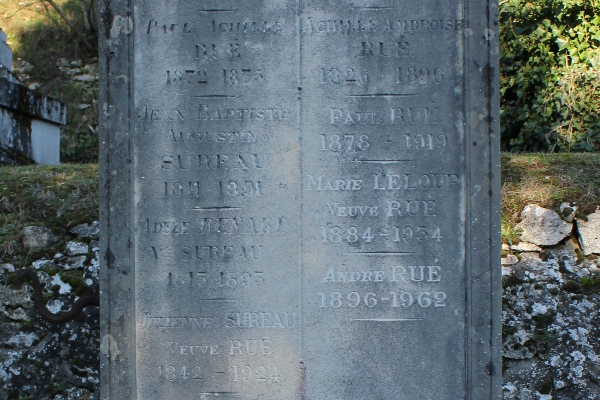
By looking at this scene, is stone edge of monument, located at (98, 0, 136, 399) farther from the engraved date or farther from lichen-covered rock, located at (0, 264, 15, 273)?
lichen-covered rock, located at (0, 264, 15, 273)

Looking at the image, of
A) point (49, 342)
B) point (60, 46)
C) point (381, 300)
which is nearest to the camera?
point (381, 300)

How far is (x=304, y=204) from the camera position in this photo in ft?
10.3

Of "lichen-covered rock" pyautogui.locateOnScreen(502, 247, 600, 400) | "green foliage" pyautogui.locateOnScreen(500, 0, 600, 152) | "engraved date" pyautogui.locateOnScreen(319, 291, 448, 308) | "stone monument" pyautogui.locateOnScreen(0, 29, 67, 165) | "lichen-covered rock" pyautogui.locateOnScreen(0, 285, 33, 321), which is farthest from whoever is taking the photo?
"green foliage" pyautogui.locateOnScreen(500, 0, 600, 152)

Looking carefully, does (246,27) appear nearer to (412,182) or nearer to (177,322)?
(412,182)

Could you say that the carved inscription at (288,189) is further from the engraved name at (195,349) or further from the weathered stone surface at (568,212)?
the weathered stone surface at (568,212)

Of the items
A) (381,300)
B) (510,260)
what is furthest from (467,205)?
(510,260)

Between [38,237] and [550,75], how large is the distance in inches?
208

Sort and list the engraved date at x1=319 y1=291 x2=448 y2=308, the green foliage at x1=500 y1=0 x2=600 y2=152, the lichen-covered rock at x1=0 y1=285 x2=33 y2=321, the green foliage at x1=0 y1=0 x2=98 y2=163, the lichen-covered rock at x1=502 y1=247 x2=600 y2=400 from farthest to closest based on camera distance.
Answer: the green foliage at x1=0 y1=0 x2=98 y2=163
the green foliage at x1=500 y1=0 x2=600 y2=152
the lichen-covered rock at x1=0 y1=285 x2=33 y2=321
the lichen-covered rock at x1=502 y1=247 x2=600 y2=400
the engraved date at x1=319 y1=291 x2=448 y2=308

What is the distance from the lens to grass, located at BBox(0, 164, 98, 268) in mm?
4078

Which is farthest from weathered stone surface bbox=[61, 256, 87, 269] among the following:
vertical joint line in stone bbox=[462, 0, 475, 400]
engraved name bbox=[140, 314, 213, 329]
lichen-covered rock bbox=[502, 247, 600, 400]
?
lichen-covered rock bbox=[502, 247, 600, 400]

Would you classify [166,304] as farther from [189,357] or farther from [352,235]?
[352,235]

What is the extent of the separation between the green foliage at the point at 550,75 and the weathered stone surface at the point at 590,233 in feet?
7.19

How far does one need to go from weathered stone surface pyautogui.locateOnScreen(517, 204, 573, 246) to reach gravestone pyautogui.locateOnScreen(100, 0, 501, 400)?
A: 1185 mm

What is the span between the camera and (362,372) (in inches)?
122
